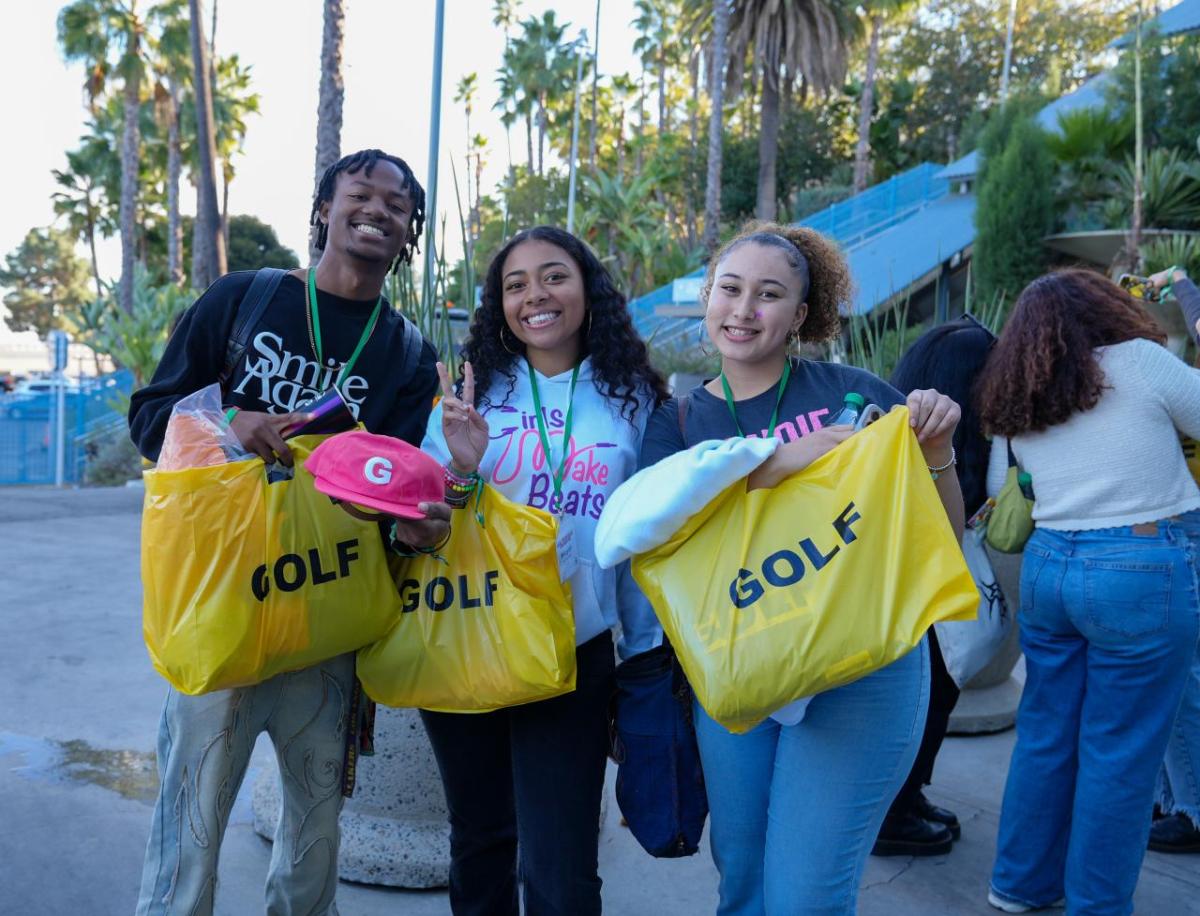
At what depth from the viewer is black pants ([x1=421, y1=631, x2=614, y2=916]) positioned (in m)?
2.10

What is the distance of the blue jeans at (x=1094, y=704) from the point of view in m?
2.61

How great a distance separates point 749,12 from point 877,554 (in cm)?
2625

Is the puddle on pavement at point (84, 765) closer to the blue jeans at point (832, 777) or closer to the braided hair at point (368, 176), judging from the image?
the braided hair at point (368, 176)

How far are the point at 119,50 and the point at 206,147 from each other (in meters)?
14.0

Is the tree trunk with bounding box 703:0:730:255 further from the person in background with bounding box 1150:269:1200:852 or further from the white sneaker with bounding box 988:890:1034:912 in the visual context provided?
the white sneaker with bounding box 988:890:1034:912

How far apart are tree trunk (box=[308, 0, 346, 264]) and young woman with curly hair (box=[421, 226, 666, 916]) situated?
7.41 metres

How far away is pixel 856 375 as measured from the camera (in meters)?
2.13

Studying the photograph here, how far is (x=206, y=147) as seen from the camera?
1598 centimetres

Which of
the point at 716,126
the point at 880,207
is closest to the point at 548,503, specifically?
the point at 716,126

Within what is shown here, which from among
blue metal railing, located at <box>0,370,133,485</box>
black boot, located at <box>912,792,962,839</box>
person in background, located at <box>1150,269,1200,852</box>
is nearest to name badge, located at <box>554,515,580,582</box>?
black boot, located at <box>912,792,962,839</box>

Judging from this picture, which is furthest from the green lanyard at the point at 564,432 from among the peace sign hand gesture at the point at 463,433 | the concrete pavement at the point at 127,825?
the concrete pavement at the point at 127,825

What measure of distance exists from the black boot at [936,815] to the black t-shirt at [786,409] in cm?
193

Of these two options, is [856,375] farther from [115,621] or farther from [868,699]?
[115,621]

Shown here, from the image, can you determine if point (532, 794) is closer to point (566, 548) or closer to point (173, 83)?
point (566, 548)
